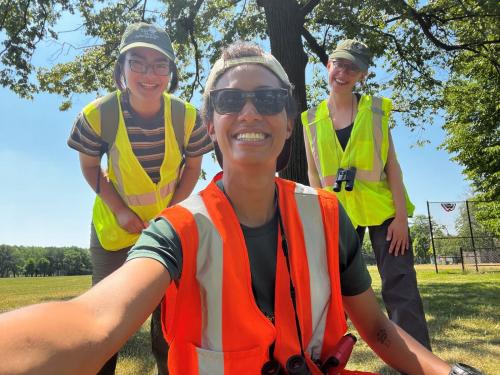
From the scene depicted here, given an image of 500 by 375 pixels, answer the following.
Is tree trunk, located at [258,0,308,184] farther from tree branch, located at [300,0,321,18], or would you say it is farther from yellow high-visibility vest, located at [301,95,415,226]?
yellow high-visibility vest, located at [301,95,415,226]

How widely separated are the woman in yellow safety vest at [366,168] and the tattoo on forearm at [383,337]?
1383 mm

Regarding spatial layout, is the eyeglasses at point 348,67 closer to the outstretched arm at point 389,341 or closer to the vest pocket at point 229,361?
the outstretched arm at point 389,341

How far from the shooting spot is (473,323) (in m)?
5.84

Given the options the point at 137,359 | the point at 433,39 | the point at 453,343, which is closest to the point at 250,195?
the point at 137,359

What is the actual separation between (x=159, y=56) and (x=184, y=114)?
43 centimetres

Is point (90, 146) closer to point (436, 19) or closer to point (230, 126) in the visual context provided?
point (230, 126)

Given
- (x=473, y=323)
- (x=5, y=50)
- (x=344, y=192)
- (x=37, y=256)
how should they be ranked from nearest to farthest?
A: (x=344, y=192)
(x=473, y=323)
(x=5, y=50)
(x=37, y=256)

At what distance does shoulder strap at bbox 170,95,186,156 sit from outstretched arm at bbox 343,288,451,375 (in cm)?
187

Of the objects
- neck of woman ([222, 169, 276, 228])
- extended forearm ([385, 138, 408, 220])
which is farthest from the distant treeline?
neck of woman ([222, 169, 276, 228])

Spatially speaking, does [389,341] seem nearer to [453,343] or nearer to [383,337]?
[383,337]

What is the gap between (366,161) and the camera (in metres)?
3.42

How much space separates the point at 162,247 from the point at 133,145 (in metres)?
1.87

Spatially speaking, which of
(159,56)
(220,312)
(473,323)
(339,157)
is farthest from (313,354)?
(473,323)

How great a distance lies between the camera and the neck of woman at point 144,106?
126 inches
